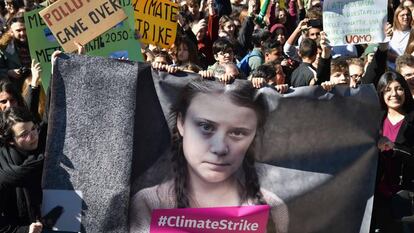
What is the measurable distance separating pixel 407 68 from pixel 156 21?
2.16 meters

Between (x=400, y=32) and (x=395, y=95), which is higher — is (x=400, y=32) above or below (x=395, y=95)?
below

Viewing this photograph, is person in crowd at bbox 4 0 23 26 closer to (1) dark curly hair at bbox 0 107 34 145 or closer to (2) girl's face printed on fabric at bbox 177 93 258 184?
(1) dark curly hair at bbox 0 107 34 145

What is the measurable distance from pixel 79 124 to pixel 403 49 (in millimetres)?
5217

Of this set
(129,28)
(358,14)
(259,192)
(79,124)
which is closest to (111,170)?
(79,124)

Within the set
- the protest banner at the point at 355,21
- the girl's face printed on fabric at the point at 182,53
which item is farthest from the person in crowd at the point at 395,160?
the girl's face printed on fabric at the point at 182,53

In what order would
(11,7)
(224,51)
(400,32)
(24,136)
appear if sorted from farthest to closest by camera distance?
(11,7) → (400,32) → (224,51) → (24,136)

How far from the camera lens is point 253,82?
569 centimetres

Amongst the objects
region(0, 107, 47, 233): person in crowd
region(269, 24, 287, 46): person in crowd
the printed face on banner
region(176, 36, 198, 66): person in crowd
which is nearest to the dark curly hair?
region(0, 107, 47, 233): person in crowd

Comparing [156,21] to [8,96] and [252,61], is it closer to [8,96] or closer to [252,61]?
[252,61]

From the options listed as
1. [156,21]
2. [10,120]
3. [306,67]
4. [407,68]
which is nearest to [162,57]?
[156,21]

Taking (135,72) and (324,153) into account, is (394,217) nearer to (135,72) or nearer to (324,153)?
(324,153)

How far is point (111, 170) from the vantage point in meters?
5.66

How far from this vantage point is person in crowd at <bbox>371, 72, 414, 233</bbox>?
620 cm

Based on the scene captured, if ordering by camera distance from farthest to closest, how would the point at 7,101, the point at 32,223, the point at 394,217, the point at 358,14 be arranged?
the point at 358,14 → the point at 7,101 → the point at 394,217 → the point at 32,223
